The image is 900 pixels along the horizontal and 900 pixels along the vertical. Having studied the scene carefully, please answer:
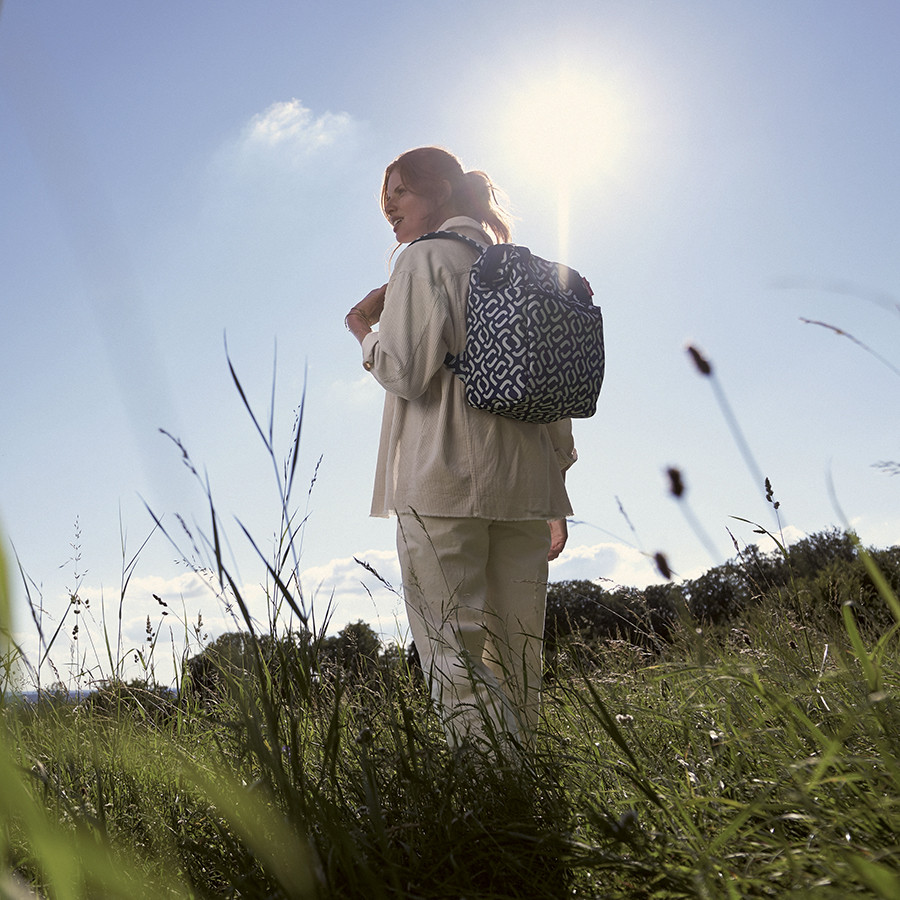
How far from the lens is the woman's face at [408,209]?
2.96m

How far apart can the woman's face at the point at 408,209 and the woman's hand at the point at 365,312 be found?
0.25 meters

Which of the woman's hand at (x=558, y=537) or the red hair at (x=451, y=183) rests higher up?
the red hair at (x=451, y=183)

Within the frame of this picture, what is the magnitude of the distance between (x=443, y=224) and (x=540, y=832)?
2173 millimetres

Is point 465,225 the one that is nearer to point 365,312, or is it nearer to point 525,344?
point 365,312

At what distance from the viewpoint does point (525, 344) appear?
2422 millimetres

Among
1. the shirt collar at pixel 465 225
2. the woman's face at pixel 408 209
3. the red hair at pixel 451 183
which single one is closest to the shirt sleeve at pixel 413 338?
the shirt collar at pixel 465 225

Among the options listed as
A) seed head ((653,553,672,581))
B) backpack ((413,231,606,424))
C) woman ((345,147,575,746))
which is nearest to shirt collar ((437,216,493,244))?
woman ((345,147,575,746))

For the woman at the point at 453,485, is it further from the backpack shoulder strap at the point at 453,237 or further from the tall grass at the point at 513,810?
the tall grass at the point at 513,810

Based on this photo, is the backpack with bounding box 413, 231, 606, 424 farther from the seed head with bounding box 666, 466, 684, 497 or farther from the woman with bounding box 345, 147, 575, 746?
the seed head with bounding box 666, 466, 684, 497

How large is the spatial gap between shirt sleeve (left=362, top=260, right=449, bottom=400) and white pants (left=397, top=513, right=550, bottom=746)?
1.46ft

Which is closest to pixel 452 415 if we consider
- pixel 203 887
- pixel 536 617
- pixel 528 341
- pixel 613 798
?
pixel 528 341

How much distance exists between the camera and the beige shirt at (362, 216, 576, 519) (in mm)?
2506

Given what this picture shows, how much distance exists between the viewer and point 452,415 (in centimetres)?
260

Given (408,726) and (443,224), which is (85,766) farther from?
(443,224)
